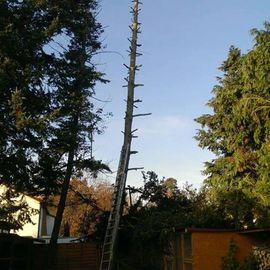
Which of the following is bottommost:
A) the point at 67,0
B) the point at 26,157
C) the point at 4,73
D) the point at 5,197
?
the point at 5,197

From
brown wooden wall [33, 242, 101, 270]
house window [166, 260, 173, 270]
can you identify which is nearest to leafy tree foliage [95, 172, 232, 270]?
house window [166, 260, 173, 270]

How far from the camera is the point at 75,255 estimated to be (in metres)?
20.8

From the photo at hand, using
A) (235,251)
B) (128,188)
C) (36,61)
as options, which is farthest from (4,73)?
(235,251)

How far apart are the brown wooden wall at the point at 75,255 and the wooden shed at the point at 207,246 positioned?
4.68 meters

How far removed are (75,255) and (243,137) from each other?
32.2 ft

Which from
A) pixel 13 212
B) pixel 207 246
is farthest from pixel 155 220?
pixel 13 212

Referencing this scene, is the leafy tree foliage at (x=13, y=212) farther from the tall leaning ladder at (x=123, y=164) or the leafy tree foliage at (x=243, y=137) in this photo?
the leafy tree foliage at (x=243, y=137)

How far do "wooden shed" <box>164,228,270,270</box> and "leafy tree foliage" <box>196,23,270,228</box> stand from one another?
105 cm

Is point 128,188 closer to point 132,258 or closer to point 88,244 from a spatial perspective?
point 132,258

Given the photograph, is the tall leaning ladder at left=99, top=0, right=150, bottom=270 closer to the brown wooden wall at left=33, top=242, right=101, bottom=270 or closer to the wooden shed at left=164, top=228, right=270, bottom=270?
the wooden shed at left=164, top=228, right=270, bottom=270

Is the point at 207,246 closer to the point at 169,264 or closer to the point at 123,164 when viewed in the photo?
the point at 169,264

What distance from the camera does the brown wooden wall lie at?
20014 millimetres

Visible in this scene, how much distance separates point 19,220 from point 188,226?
21.2 ft

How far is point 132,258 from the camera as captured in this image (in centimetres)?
1703
